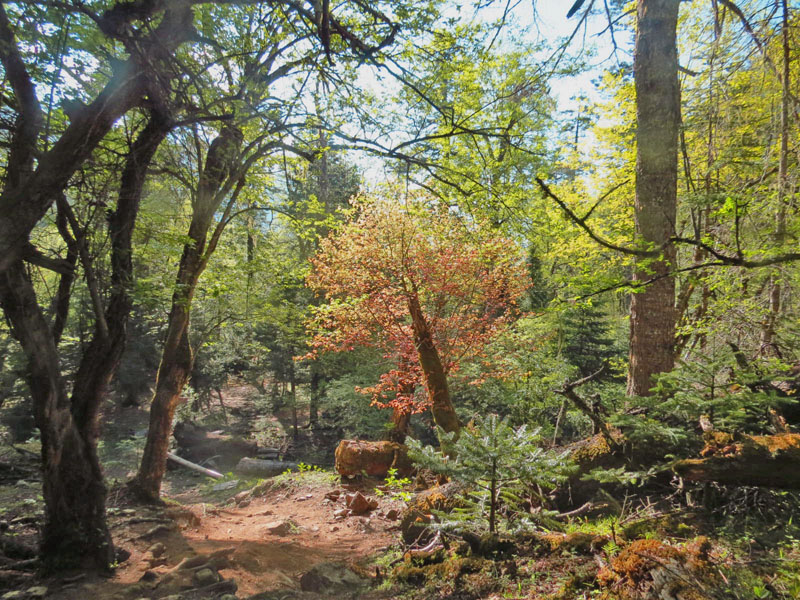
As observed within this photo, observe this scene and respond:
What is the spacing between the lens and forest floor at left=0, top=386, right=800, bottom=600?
204 centimetres

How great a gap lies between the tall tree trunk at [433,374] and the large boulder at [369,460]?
4.08ft

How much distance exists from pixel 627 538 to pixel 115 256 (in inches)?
190

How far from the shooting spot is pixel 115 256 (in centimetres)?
383

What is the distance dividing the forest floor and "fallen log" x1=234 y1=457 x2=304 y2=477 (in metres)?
5.76

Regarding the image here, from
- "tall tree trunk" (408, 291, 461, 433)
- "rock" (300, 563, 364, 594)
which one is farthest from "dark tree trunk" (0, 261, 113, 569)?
"tall tree trunk" (408, 291, 461, 433)

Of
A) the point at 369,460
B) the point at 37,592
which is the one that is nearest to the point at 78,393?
the point at 37,592

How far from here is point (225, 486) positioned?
1014 cm

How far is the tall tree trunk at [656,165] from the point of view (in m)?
4.06

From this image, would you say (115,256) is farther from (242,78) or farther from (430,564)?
(430,564)

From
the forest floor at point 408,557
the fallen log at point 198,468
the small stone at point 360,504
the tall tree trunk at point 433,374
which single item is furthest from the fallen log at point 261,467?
the tall tree trunk at point 433,374

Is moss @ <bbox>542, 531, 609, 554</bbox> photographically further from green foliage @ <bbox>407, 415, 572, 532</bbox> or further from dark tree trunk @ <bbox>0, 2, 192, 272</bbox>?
dark tree trunk @ <bbox>0, 2, 192, 272</bbox>

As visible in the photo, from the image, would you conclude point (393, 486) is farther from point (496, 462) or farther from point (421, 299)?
point (496, 462)

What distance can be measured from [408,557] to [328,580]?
2.22 ft

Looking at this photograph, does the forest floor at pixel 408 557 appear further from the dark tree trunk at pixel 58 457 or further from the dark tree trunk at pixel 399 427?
the dark tree trunk at pixel 399 427
